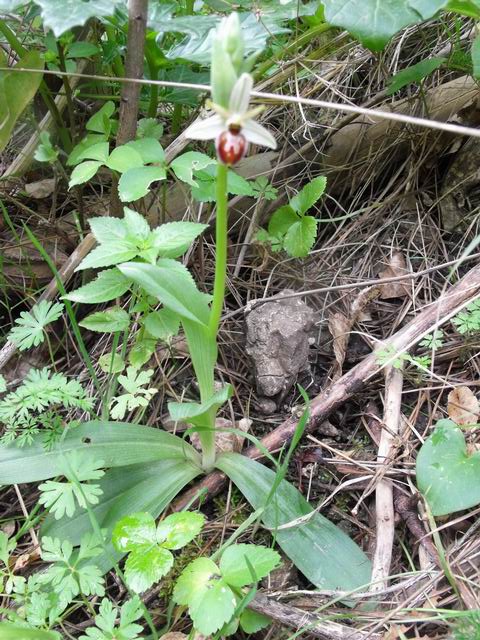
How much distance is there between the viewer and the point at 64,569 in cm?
124

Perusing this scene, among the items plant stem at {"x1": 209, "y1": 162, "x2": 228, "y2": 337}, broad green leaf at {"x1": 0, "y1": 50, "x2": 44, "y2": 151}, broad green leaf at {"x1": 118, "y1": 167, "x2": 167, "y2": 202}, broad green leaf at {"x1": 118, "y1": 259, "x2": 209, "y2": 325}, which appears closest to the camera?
plant stem at {"x1": 209, "y1": 162, "x2": 228, "y2": 337}

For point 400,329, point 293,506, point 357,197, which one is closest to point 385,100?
Result: point 357,197

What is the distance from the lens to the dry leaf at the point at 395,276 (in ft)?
A: 6.42

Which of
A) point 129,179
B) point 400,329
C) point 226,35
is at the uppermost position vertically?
point 226,35

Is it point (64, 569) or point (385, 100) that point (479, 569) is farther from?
point (385, 100)

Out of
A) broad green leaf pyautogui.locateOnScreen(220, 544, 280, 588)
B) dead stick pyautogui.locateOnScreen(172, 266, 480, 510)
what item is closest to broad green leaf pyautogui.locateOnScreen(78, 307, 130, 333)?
dead stick pyautogui.locateOnScreen(172, 266, 480, 510)

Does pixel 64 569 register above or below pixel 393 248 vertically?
below

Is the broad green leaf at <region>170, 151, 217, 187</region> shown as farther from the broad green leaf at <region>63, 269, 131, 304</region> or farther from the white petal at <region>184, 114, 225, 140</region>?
the white petal at <region>184, 114, 225, 140</region>

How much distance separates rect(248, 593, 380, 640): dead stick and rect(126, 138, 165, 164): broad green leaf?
1167 millimetres

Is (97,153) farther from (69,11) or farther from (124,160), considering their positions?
(69,11)

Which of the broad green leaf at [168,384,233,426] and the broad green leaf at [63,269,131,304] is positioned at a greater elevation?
the broad green leaf at [63,269,131,304]

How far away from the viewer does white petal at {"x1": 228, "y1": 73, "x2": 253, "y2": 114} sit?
0.99 meters

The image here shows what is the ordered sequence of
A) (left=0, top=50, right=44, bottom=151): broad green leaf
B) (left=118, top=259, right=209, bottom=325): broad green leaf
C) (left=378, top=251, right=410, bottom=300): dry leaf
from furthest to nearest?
1. (left=378, top=251, right=410, bottom=300): dry leaf
2. (left=0, top=50, right=44, bottom=151): broad green leaf
3. (left=118, top=259, right=209, bottom=325): broad green leaf

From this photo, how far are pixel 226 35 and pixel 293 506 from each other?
42.1 inches
